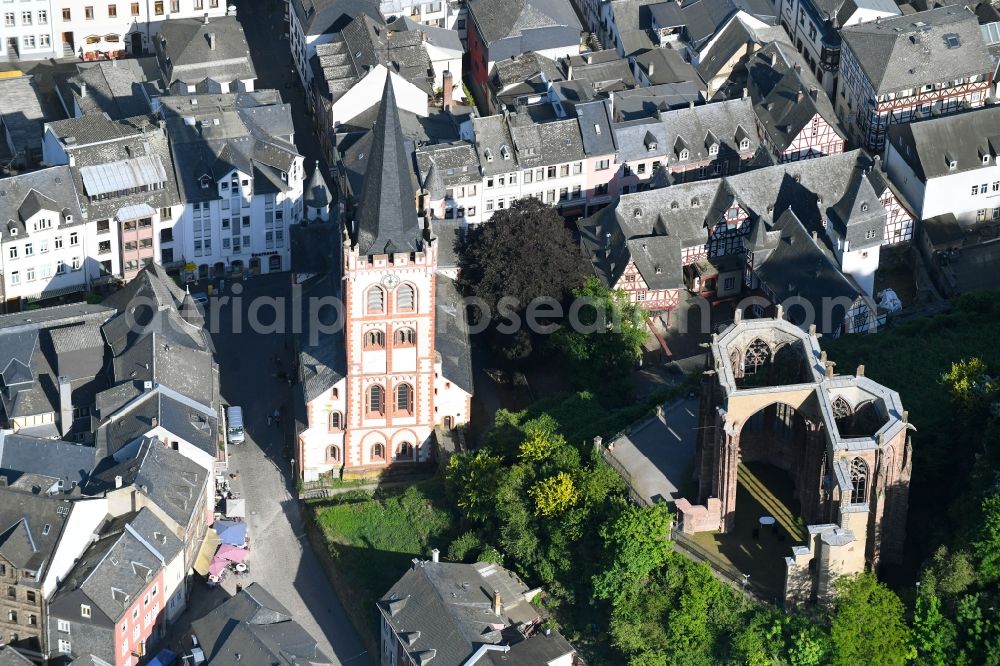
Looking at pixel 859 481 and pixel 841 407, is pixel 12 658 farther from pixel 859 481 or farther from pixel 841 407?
pixel 841 407

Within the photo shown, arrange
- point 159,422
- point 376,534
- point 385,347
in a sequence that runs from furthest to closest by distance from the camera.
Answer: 1. point 385,347
2. point 376,534
3. point 159,422

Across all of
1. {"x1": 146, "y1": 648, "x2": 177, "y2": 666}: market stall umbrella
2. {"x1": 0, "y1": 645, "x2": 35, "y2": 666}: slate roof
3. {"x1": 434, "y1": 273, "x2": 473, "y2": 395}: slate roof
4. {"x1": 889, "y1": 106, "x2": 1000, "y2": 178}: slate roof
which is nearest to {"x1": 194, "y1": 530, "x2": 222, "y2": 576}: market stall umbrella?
{"x1": 146, "y1": 648, "x2": 177, "y2": 666}: market stall umbrella

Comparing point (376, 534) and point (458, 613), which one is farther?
point (376, 534)

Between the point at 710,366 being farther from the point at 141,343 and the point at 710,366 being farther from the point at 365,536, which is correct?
the point at 141,343

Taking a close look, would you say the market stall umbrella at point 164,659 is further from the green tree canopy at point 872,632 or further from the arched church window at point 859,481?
the arched church window at point 859,481

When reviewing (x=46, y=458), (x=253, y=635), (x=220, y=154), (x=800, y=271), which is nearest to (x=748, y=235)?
(x=800, y=271)

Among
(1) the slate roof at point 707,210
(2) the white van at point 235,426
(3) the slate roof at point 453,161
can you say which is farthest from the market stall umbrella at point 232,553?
(3) the slate roof at point 453,161

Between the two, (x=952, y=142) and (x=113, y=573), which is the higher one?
(x=952, y=142)
